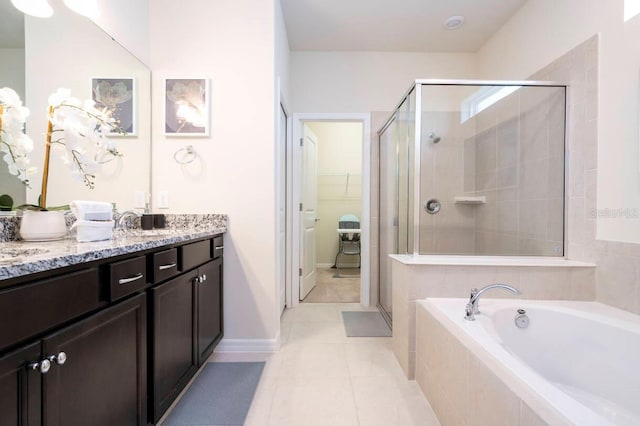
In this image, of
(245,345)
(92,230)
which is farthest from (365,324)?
(92,230)

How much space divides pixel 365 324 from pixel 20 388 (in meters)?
2.25

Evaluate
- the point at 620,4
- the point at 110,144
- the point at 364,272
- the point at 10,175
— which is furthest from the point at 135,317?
the point at 620,4

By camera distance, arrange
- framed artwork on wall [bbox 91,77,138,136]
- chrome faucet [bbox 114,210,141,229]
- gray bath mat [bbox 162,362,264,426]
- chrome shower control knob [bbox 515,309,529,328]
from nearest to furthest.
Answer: gray bath mat [bbox 162,362,264,426]
chrome shower control knob [bbox 515,309,529,328]
framed artwork on wall [bbox 91,77,138,136]
chrome faucet [bbox 114,210,141,229]

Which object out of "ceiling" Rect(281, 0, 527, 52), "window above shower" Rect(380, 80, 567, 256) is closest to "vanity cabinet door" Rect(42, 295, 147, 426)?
"window above shower" Rect(380, 80, 567, 256)

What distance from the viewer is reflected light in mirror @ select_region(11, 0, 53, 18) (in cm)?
114

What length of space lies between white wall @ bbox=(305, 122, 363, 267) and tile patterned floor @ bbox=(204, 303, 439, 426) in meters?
2.73

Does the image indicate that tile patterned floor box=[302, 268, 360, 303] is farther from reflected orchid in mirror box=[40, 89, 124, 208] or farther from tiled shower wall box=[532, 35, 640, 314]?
reflected orchid in mirror box=[40, 89, 124, 208]

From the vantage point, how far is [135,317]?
1.06m

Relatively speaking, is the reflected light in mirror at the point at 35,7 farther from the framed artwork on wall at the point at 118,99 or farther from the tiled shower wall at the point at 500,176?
the tiled shower wall at the point at 500,176

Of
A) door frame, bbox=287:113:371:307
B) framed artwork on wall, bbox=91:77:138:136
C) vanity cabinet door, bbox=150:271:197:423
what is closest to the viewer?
vanity cabinet door, bbox=150:271:197:423

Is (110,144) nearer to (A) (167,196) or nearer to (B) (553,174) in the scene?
(A) (167,196)

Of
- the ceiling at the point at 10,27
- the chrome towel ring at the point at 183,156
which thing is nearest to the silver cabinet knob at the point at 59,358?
the ceiling at the point at 10,27

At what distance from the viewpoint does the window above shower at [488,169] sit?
1926 mm

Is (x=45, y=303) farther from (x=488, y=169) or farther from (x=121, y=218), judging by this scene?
(x=488, y=169)
